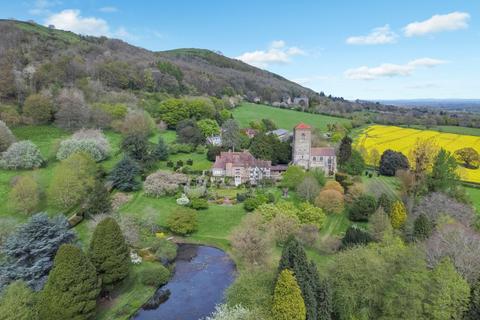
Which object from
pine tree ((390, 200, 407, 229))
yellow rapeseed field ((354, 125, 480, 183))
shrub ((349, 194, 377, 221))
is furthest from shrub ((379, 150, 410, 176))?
pine tree ((390, 200, 407, 229))

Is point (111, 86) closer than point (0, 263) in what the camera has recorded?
No

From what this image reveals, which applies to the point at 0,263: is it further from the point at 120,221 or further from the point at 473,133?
the point at 473,133

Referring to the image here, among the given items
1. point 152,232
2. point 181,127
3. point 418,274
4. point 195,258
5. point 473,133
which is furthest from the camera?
point 473,133

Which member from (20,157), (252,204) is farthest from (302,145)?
(20,157)

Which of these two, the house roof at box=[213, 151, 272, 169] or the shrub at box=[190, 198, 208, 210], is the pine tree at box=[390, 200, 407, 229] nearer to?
the house roof at box=[213, 151, 272, 169]

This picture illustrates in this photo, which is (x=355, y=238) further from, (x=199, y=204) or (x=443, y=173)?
(x=199, y=204)

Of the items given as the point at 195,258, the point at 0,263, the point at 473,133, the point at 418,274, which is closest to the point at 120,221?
the point at 195,258
